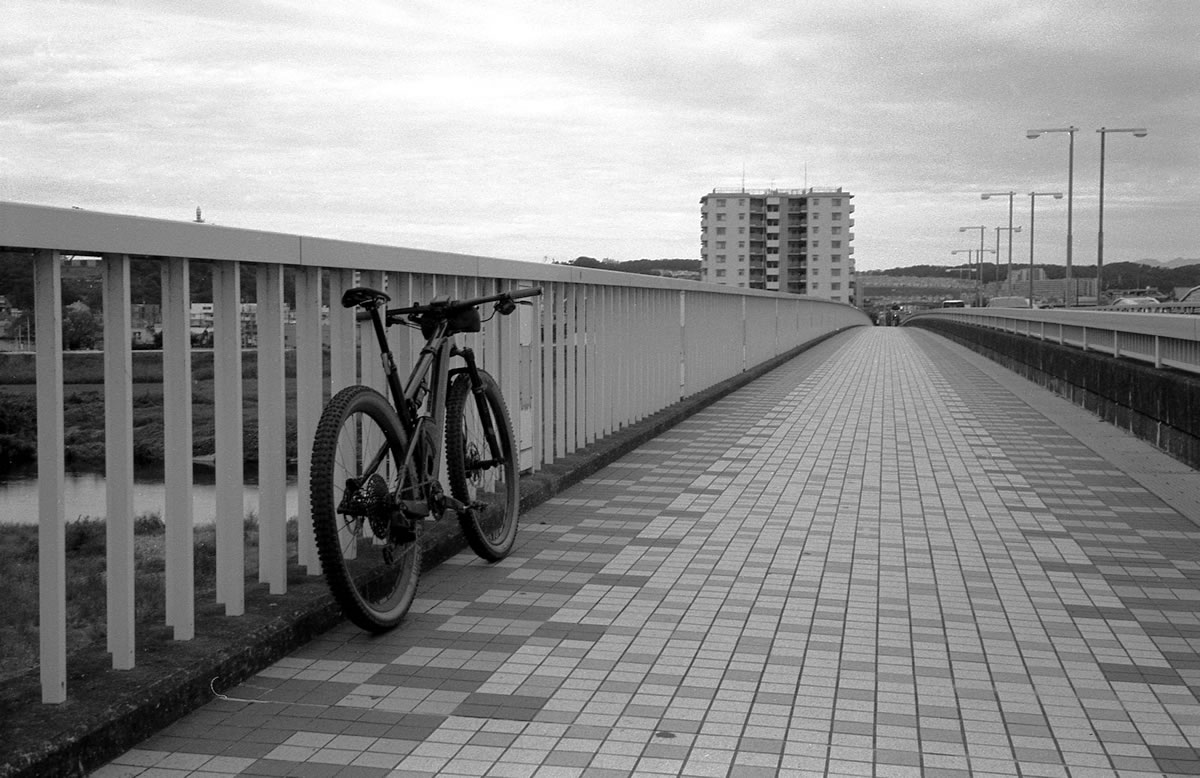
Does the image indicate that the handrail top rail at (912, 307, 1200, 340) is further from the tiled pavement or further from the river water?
the river water

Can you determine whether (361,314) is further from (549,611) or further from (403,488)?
(549,611)

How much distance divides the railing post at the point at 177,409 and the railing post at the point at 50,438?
2.12 feet

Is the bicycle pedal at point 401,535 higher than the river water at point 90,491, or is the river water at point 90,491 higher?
the river water at point 90,491

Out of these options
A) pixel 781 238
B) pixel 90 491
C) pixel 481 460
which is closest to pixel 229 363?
pixel 90 491

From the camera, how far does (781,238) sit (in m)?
177

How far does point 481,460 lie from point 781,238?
569 ft

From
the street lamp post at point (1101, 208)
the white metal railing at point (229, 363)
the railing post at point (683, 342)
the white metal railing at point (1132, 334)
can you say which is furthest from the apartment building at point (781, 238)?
the white metal railing at point (229, 363)

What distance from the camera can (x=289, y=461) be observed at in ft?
17.0

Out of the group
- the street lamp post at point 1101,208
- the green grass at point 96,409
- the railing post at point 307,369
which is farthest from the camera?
the street lamp post at point 1101,208

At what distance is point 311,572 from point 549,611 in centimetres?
96

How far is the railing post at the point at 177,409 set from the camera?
4.15 metres

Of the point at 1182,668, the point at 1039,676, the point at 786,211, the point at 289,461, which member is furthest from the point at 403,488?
the point at 786,211

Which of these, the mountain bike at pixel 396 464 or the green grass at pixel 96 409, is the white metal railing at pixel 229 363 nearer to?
the green grass at pixel 96 409

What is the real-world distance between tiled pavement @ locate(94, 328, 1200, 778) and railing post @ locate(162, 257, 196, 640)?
53cm
